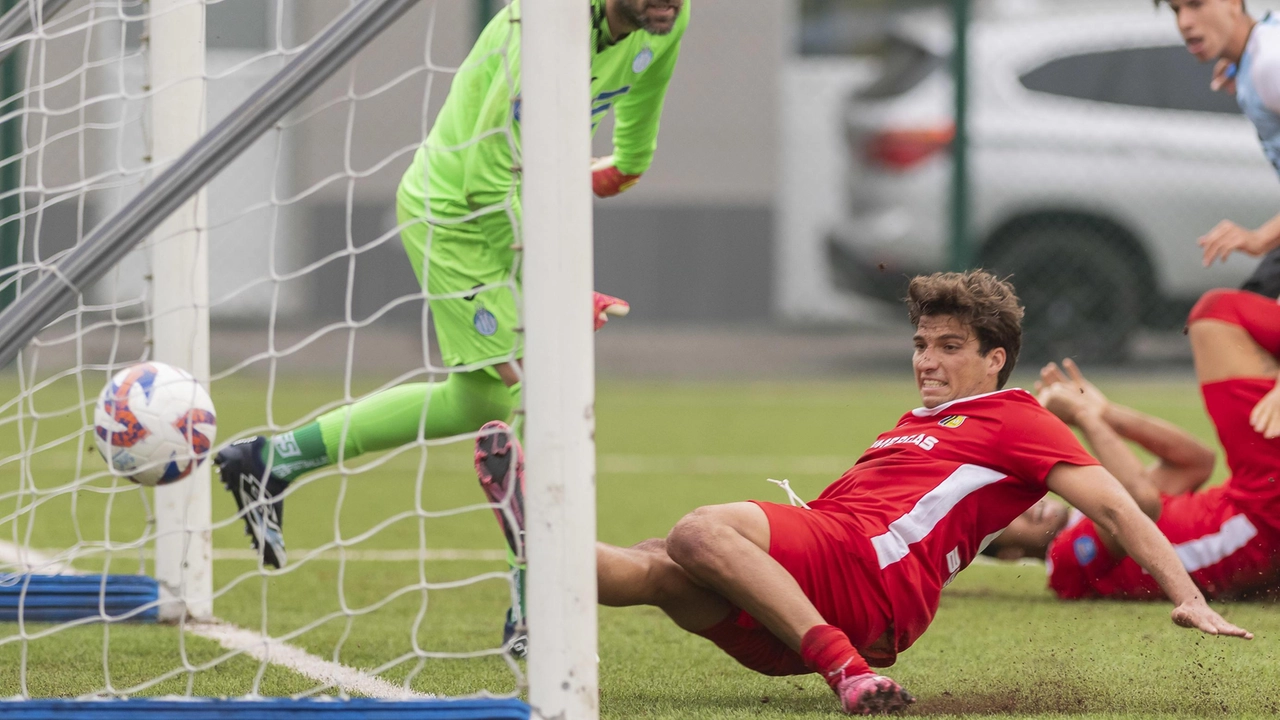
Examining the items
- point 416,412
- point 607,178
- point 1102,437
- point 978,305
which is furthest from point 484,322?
point 1102,437

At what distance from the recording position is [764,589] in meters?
2.71

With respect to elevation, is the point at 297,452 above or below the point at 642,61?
below

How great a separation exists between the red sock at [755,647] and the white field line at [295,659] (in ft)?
1.90

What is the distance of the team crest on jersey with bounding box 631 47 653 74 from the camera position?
3.55 m

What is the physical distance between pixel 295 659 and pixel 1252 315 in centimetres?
249

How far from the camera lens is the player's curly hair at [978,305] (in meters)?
2.93

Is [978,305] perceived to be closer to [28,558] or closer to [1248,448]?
[1248,448]

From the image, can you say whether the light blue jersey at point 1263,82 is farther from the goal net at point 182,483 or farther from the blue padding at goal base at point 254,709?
the blue padding at goal base at point 254,709

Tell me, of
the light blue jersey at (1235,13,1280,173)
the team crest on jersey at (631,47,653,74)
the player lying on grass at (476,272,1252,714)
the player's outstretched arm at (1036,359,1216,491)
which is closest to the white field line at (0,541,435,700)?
the player lying on grass at (476,272,1252,714)

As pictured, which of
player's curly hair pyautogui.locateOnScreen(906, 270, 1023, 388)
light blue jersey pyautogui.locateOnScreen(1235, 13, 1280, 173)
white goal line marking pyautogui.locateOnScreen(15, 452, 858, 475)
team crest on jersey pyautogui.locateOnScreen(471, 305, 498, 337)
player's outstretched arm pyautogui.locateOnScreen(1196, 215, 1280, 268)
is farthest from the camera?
white goal line marking pyautogui.locateOnScreen(15, 452, 858, 475)

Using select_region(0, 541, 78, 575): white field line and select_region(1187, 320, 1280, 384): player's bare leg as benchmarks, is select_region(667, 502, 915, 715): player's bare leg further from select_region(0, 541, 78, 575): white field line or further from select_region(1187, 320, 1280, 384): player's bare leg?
select_region(0, 541, 78, 575): white field line

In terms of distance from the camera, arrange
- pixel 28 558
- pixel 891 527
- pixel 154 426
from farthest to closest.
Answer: pixel 28 558 < pixel 154 426 < pixel 891 527

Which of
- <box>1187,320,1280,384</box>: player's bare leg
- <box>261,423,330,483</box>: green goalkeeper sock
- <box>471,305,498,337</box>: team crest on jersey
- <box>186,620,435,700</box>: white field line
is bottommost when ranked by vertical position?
<box>186,620,435,700</box>: white field line

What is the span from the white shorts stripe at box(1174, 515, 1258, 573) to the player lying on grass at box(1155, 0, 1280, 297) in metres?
0.64
